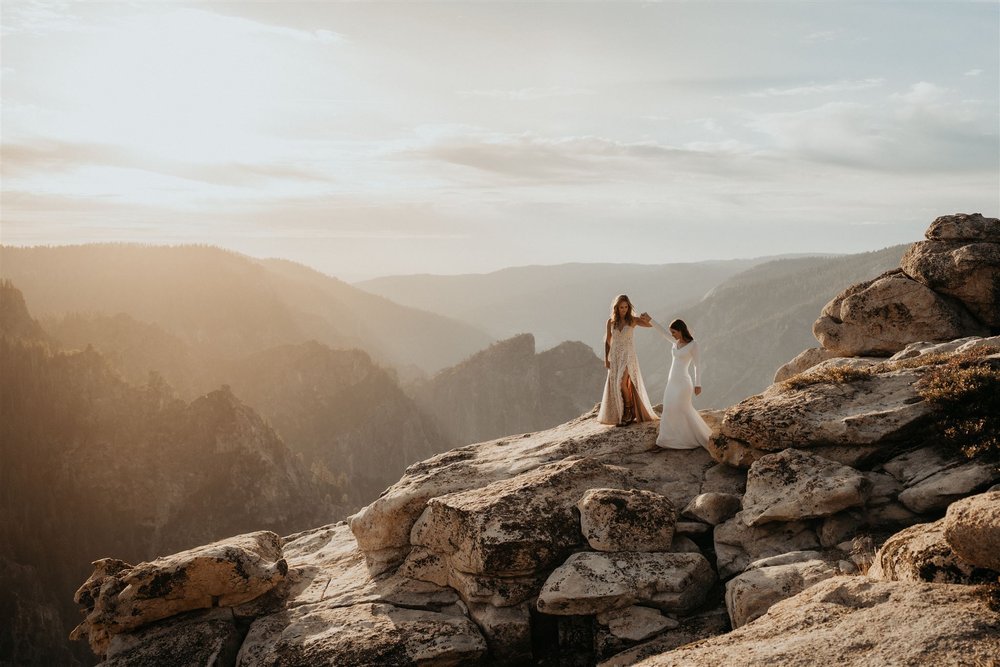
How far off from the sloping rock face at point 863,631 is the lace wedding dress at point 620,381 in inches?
347

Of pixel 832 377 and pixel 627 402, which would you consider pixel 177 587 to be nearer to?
pixel 627 402

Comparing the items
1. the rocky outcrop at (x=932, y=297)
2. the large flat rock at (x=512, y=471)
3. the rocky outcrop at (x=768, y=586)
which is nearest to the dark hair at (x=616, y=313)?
the large flat rock at (x=512, y=471)

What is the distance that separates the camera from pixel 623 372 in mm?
18562

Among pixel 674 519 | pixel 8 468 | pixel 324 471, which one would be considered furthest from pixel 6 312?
pixel 674 519

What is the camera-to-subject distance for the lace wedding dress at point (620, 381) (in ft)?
60.1

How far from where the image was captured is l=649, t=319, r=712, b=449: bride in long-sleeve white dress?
1695cm

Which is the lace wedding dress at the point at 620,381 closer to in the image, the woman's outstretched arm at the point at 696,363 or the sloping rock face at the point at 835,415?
the woman's outstretched arm at the point at 696,363

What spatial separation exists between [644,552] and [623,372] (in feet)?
19.7

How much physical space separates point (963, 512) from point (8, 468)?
4508 inches

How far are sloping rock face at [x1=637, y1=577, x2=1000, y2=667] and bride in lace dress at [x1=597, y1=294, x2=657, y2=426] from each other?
8.83m

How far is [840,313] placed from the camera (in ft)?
79.9

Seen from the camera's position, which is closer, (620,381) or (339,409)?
(620,381)

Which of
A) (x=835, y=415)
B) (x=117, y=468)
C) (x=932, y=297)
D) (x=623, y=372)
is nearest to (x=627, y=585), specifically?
(x=835, y=415)

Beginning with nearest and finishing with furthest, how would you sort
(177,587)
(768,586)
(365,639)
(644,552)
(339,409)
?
(768,586) < (365,639) < (644,552) < (177,587) < (339,409)
